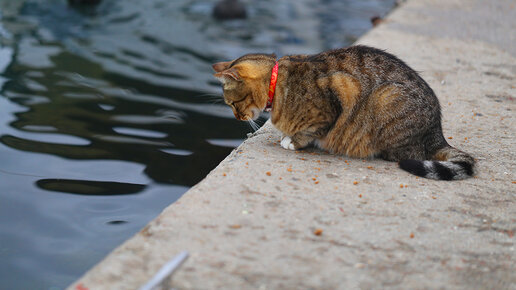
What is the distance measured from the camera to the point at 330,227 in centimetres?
272

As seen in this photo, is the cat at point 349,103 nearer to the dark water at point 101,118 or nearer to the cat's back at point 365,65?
the cat's back at point 365,65

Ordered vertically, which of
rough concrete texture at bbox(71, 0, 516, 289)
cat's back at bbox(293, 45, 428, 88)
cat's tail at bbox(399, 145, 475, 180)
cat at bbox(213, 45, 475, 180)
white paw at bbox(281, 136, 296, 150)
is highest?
cat's back at bbox(293, 45, 428, 88)

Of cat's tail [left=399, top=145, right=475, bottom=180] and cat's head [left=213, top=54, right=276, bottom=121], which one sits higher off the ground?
cat's head [left=213, top=54, right=276, bottom=121]

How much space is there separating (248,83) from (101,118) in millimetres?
2150

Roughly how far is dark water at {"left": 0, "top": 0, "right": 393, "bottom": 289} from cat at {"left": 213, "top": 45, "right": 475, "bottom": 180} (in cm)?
61

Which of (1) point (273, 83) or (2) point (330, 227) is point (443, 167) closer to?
(2) point (330, 227)

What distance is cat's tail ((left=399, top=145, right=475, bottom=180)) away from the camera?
3416 mm

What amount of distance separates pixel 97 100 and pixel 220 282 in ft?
13.3

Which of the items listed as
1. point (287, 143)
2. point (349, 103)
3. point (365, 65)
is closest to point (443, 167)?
point (349, 103)

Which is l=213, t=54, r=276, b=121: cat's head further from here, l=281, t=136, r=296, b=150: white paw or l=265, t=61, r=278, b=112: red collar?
l=281, t=136, r=296, b=150: white paw

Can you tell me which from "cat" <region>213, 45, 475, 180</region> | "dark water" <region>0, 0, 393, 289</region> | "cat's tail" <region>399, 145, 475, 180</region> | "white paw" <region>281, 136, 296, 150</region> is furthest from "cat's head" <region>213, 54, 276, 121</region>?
"cat's tail" <region>399, 145, 475, 180</region>

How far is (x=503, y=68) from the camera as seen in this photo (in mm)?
6320

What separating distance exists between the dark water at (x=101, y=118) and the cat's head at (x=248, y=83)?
47 cm

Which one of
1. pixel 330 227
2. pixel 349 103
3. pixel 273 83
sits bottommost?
pixel 330 227
